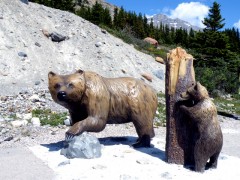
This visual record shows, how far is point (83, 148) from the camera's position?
22.1 ft

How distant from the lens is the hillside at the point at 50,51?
15570 millimetres

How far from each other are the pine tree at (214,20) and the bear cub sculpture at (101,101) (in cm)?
2392

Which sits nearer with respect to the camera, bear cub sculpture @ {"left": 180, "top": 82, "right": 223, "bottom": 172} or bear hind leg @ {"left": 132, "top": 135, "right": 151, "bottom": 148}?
bear cub sculpture @ {"left": 180, "top": 82, "right": 223, "bottom": 172}

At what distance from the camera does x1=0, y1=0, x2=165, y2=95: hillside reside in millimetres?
15570

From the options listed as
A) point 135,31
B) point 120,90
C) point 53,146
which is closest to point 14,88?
point 53,146

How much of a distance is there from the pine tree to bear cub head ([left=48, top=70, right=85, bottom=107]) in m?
24.9

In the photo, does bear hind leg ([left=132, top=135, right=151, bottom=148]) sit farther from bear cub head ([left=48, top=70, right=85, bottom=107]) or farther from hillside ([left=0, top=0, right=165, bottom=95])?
hillside ([left=0, top=0, right=165, bottom=95])

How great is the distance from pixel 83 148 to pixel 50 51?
38.8 feet

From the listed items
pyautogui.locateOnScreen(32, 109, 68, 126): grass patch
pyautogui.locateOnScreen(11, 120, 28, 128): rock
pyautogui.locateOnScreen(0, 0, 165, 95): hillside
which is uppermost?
pyautogui.locateOnScreen(0, 0, 165, 95): hillside

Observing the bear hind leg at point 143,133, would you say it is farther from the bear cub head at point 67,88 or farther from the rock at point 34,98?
the rock at point 34,98

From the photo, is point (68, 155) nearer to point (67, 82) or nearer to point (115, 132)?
point (67, 82)

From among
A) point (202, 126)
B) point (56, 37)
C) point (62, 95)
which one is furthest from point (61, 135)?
point (56, 37)

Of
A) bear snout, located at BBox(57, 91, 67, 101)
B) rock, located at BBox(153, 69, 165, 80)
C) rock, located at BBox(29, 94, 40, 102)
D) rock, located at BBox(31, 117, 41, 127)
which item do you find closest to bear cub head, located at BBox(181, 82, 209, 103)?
bear snout, located at BBox(57, 91, 67, 101)

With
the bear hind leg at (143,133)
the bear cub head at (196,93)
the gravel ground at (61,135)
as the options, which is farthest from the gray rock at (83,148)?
the gravel ground at (61,135)
